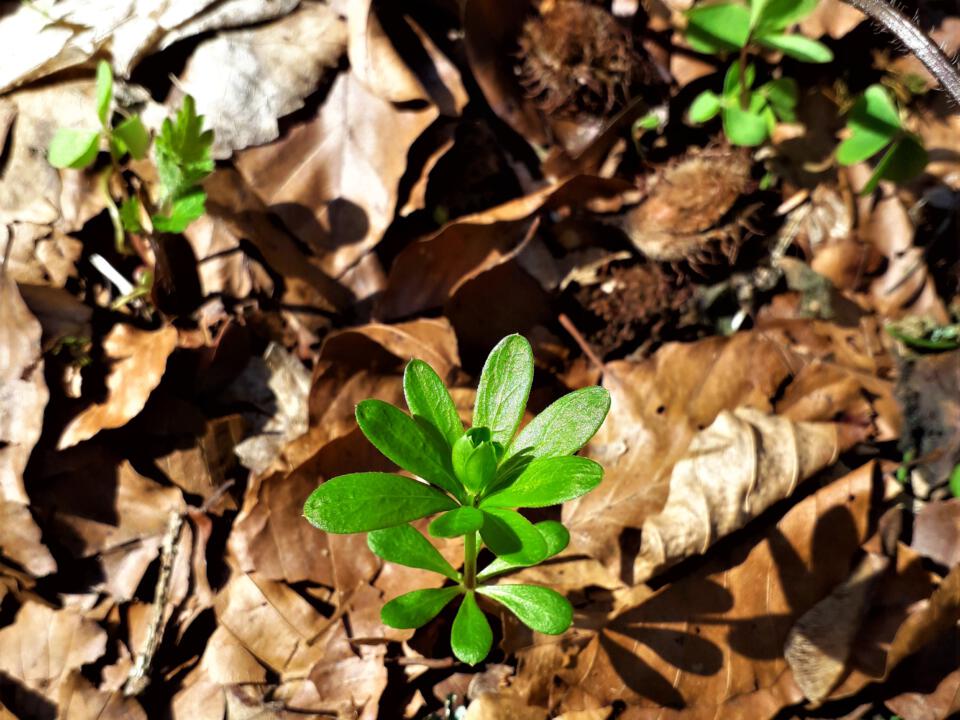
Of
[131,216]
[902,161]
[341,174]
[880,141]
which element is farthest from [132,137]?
[902,161]

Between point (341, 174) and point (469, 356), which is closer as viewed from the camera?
point (469, 356)

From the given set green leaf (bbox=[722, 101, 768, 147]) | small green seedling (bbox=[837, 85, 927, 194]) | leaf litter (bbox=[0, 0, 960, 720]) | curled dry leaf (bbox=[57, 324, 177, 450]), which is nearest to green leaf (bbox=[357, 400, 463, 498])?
leaf litter (bbox=[0, 0, 960, 720])

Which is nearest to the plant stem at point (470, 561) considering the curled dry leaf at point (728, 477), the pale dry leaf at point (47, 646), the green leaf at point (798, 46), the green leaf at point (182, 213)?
the curled dry leaf at point (728, 477)

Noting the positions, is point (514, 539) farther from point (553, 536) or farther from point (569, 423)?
point (569, 423)

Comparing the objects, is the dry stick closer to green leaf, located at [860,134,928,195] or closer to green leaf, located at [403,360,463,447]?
green leaf, located at [860,134,928,195]

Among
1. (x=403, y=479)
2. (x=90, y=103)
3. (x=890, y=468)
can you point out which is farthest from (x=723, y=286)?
(x=90, y=103)

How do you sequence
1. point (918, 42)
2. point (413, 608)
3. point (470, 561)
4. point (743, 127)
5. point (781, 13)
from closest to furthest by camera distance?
1. point (413, 608)
2. point (470, 561)
3. point (918, 42)
4. point (781, 13)
5. point (743, 127)

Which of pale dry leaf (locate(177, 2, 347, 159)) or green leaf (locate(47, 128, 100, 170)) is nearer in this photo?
green leaf (locate(47, 128, 100, 170))
